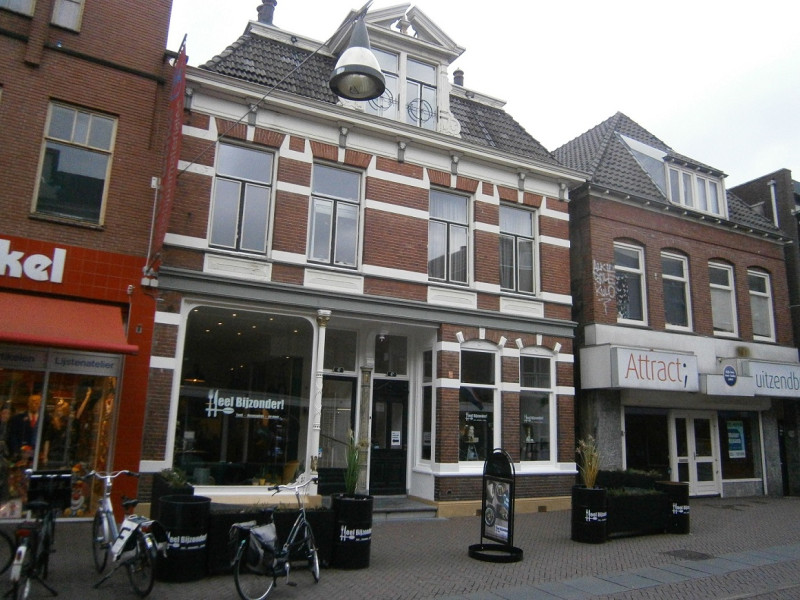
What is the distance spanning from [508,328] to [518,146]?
5.12m

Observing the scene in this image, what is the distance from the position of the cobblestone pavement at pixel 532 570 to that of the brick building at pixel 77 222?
1937 millimetres

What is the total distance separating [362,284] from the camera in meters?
13.6

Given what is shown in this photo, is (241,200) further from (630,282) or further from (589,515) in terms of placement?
(630,282)

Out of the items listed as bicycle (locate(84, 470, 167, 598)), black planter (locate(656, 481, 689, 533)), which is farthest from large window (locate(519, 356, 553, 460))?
bicycle (locate(84, 470, 167, 598))

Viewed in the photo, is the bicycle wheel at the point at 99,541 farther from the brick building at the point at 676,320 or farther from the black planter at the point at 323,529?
the brick building at the point at 676,320

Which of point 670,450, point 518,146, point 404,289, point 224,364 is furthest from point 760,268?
point 224,364

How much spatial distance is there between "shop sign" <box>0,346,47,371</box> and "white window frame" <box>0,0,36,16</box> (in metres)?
5.99

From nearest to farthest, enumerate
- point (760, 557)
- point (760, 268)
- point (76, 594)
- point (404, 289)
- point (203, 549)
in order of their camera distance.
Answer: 1. point (76, 594)
2. point (203, 549)
3. point (760, 557)
4. point (404, 289)
5. point (760, 268)

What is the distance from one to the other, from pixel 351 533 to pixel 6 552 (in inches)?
167

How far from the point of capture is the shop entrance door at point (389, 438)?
14.2 m

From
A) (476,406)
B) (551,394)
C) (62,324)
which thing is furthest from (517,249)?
(62,324)

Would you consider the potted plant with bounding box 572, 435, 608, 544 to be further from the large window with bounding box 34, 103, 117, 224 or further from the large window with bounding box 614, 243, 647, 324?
the large window with bounding box 34, 103, 117, 224

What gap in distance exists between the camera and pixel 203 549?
7.91 meters

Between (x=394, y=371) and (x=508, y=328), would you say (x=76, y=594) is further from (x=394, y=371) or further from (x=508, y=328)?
(x=508, y=328)
